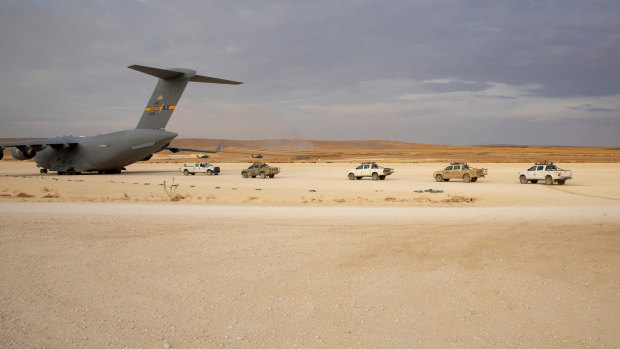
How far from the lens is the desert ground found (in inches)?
227

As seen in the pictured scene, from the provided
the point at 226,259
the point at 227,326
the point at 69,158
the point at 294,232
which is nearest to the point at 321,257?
the point at 226,259

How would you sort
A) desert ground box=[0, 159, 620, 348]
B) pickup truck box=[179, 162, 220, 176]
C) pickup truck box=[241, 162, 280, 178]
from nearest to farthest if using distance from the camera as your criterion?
desert ground box=[0, 159, 620, 348], pickup truck box=[241, 162, 280, 178], pickup truck box=[179, 162, 220, 176]

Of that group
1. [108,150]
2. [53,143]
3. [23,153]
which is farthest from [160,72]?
[23,153]

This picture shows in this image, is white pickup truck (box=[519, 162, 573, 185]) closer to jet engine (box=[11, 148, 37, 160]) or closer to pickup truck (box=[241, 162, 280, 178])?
pickup truck (box=[241, 162, 280, 178])

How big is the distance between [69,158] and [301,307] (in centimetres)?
5079

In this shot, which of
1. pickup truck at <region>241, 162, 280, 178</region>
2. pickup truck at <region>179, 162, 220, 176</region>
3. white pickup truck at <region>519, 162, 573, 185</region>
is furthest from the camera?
pickup truck at <region>179, 162, 220, 176</region>

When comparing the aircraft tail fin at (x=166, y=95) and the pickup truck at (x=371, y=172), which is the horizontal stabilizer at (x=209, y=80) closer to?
the aircraft tail fin at (x=166, y=95)

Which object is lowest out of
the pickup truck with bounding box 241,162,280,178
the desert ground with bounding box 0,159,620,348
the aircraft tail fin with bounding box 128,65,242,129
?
the pickup truck with bounding box 241,162,280,178

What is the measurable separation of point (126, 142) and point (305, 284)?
143ft

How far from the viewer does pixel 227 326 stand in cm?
595

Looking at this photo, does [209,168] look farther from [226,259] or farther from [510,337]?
[510,337]

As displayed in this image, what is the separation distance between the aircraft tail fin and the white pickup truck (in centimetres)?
2740

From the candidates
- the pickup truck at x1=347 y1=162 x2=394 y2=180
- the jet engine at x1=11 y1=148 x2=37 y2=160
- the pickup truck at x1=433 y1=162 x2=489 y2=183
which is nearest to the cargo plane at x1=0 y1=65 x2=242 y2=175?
the jet engine at x1=11 y1=148 x2=37 y2=160

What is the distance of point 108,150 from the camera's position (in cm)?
4797
